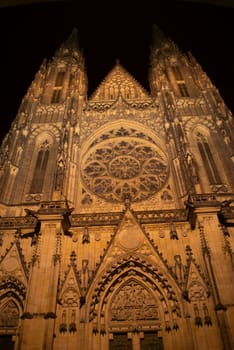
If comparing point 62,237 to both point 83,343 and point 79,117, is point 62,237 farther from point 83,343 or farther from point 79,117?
point 79,117

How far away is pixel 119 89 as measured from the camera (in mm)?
20672

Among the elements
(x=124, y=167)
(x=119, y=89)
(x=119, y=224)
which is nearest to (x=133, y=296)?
(x=119, y=224)

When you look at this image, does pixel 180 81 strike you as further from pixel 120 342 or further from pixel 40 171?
pixel 120 342

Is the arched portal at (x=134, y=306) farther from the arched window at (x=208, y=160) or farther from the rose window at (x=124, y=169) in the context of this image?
the arched window at (x=208, y=160)

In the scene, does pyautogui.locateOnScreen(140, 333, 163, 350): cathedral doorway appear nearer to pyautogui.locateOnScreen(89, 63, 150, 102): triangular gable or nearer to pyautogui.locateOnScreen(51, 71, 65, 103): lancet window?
pyautogui.locateOnScreen(89, 63, 150, 102): triangular gable

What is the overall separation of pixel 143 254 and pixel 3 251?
4971mm

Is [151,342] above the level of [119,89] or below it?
below

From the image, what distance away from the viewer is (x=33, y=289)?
384 inches

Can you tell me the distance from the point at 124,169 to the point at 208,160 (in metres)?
4.01

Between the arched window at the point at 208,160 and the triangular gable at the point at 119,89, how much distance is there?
4645 mm

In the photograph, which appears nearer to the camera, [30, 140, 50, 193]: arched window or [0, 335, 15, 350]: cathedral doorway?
[0, 335, 15, 350]: cathedral doorway

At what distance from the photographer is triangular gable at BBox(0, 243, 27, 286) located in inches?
431

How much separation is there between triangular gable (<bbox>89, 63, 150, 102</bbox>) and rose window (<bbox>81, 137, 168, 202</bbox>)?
402 cm

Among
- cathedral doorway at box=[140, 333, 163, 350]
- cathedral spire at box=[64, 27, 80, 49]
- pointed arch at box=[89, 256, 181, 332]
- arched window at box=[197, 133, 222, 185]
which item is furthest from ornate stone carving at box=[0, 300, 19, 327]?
cathedral spire at box=[64, 27, 80, 49]
